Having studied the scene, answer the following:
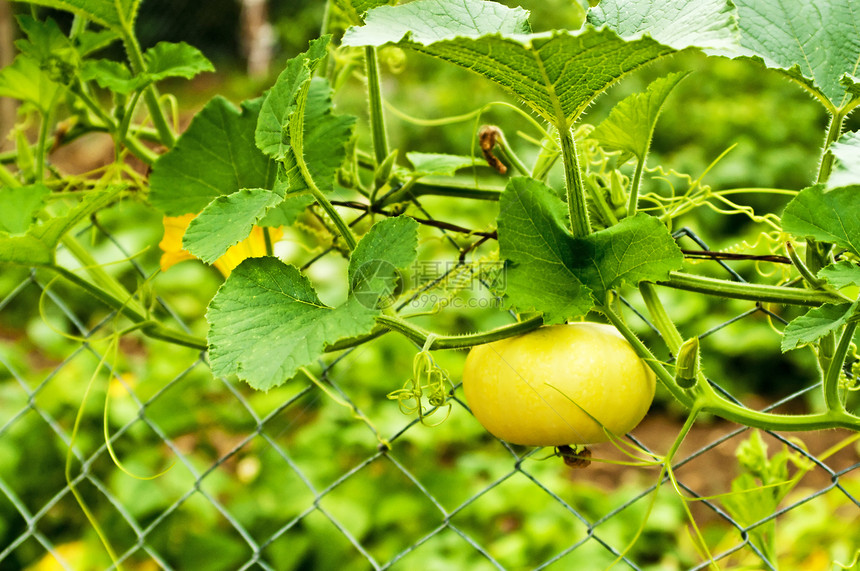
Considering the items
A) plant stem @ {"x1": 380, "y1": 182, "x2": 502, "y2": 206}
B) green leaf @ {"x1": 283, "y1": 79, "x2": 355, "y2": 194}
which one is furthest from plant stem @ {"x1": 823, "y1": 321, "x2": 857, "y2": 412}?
green leaf @ {"x1": 283, "y1": 79, "x2": 355, "y2": 194}

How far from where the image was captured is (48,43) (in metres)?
0.73

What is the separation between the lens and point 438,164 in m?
0.67

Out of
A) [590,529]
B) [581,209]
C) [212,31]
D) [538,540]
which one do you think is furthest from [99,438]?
[212,31]

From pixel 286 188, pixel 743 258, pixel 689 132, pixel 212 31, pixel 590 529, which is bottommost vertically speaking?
pixel 212 31

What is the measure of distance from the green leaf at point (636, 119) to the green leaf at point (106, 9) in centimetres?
49

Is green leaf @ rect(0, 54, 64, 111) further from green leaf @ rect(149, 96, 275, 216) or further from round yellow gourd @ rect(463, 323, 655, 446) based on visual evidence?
round yellow gourd @ rect(463, 323, 655, 446)

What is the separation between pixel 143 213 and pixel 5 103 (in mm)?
1305

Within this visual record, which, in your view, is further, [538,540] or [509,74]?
[538,540]

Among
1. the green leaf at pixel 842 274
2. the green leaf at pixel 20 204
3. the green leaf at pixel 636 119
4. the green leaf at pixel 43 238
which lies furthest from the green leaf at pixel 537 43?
the green leaf at pixel 20 204

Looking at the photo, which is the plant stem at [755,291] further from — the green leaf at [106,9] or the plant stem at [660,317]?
the green leaf at [106,9]

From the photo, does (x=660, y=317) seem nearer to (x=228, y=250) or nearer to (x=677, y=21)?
(x=677, y=21)

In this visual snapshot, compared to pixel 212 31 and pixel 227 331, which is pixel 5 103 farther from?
pixel 227 331

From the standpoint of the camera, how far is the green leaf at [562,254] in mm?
507

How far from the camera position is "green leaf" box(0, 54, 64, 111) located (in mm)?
741
